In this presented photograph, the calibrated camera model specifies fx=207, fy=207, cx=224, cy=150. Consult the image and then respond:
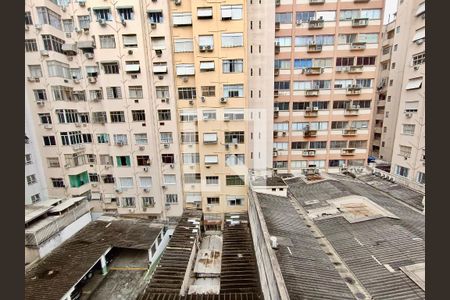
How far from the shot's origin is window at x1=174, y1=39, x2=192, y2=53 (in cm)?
2050

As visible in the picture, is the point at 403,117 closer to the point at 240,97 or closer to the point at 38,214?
the point at 240,97

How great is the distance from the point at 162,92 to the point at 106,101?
5.68 meters

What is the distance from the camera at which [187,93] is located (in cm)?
2153

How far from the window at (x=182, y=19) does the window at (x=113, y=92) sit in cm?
869

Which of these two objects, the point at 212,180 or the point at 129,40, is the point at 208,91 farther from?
the point at 212,180

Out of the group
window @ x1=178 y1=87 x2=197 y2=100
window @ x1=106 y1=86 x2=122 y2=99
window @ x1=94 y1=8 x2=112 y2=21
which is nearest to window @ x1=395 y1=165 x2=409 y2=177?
window @ x1=178 y1=87 x2=197 y2=100

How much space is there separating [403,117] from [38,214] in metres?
36.4

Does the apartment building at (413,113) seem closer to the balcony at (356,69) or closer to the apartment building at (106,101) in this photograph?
the balcony at (356,69)

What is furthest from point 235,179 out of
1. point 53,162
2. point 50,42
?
point 50,42

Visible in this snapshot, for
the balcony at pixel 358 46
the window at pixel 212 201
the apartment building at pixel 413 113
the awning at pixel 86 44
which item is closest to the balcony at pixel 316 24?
the balcony at pixel 358 46

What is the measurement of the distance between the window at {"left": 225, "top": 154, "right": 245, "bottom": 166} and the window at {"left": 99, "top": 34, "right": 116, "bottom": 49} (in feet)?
51.3

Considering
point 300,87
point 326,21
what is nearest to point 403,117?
point 300,87

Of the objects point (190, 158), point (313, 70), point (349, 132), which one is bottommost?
point (190, 158)

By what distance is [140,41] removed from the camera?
19906mm
